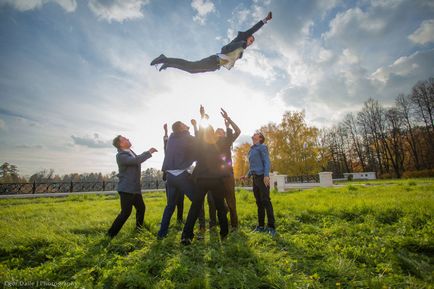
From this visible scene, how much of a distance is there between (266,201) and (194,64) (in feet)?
11.8

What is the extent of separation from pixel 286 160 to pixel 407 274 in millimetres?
30094

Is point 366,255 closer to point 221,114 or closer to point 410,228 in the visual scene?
point 410,228

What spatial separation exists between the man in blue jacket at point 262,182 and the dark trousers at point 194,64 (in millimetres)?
2208

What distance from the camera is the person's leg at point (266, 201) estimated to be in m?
4.42

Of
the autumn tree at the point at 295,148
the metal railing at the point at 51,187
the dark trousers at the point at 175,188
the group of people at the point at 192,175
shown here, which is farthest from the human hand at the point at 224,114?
the autumn tree at the point at 295,148

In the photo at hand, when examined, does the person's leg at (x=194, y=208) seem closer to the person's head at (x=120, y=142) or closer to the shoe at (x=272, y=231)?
the shoe at (x=272, y=231)

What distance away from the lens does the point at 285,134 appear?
32781 millimetres

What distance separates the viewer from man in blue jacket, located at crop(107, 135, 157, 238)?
4.01 m

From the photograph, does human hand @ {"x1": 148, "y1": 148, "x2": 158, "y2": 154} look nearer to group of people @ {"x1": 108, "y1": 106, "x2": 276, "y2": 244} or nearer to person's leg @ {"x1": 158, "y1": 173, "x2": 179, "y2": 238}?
group of people @ {"x1": 108, "y1": 106, "x2": 276, "y2": 244}

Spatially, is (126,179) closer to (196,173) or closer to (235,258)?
(196,173)

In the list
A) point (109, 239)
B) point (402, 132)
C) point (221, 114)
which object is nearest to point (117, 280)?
point (109, 239)

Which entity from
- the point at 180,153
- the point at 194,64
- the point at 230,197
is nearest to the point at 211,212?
the point at 230,197

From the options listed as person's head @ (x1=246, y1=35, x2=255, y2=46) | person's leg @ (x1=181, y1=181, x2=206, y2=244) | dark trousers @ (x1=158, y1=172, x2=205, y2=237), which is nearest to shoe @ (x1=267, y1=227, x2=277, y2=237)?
person's leg @ (x1=181, y1=181, x2=206, y2=244)

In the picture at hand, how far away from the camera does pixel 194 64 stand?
5320mm
